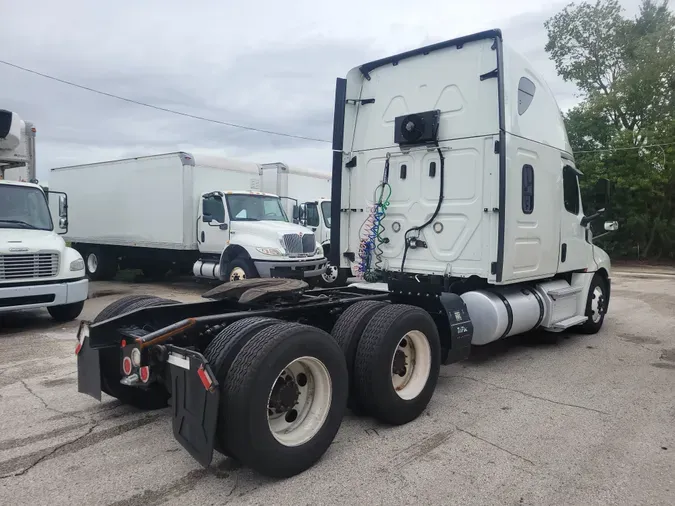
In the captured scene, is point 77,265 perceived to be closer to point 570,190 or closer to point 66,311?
point 66,311

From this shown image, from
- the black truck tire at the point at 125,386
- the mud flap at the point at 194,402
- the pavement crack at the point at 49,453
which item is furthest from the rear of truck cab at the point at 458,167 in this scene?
the pavement crack at the point at 49,453

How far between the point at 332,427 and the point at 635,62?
31.1m

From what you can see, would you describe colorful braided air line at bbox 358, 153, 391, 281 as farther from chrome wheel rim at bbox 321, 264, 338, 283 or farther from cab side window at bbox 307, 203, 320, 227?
cab side window at bbox 307, 203, 320, 227

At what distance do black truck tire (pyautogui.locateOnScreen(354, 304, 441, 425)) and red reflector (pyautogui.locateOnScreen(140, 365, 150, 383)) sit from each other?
1.56 m

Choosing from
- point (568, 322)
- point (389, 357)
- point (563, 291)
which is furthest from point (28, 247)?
point (568, 322)

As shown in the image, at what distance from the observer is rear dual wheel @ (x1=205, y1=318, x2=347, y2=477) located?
10.3 ft

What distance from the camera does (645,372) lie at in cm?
601

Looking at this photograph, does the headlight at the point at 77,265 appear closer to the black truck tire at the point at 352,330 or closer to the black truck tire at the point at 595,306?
the black truck tire at the point at 352,330

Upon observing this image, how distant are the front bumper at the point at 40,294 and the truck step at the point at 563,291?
713cm

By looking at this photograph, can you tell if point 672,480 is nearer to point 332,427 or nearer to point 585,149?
point 332,427

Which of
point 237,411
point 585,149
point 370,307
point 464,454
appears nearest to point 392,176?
point 370,307

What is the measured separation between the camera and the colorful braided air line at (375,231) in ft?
21.5

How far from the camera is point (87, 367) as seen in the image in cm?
413

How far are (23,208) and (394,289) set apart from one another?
6.80m
